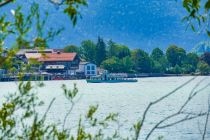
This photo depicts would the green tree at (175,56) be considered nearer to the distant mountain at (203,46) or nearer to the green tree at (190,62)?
the green tree at (190,62)

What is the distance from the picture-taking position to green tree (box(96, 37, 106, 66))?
149m

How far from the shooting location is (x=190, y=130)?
31.6m

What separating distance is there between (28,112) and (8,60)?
124 centimetres

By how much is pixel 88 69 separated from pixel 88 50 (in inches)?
517

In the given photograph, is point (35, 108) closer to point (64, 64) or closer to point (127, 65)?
point (127, 65)

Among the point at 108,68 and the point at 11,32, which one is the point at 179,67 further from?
the point at 11,32

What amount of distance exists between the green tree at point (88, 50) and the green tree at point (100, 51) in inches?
65.5

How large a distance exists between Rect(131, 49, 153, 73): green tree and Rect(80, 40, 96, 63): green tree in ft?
33.8

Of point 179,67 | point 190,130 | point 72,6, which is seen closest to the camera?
point 72,6

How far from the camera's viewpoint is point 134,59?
153 metres

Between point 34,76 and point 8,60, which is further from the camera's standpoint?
point 34,76

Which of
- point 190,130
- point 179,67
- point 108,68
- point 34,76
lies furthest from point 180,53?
point 34,76

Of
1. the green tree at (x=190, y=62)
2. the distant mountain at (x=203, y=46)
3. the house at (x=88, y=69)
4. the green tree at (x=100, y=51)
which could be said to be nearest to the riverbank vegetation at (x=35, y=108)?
the distant mountain at (x=203, y=46)

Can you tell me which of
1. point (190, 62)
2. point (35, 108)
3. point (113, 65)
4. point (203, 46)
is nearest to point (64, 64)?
point (113, 65)
